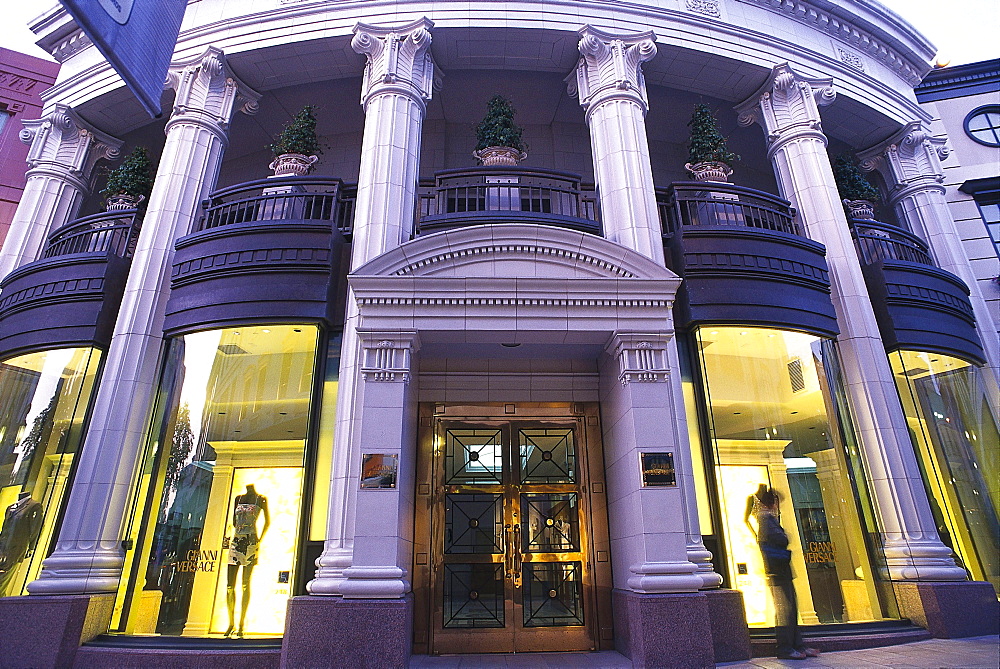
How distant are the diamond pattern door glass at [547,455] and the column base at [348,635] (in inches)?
133

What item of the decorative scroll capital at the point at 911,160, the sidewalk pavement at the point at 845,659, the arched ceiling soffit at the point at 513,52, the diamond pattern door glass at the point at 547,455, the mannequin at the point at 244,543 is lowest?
the sidewalk pavement at the point at 845,659

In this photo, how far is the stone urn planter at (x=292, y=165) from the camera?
1061 cm

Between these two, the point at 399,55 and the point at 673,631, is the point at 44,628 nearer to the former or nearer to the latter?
the point at 673,631

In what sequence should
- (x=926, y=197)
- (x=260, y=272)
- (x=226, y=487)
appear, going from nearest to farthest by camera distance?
(x=226, y=487)
(x=260, y=272)
(x=926, y=197)

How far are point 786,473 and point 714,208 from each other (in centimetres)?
498

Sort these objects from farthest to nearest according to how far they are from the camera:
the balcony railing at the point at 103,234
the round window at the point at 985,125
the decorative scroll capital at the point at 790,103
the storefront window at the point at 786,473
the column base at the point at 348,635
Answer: the round window at the point at 985,125
the decorative scroll capital at the point at 790,103
the balcony railing at the point at 103,234
the storefront window at the point at 786,473
the column base at the point at 348,635

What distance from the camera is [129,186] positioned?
11156mm

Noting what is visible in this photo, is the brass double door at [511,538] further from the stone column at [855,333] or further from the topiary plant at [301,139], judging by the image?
the topiary plant at [301,139]

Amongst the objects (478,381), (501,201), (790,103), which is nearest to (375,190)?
(501,201)

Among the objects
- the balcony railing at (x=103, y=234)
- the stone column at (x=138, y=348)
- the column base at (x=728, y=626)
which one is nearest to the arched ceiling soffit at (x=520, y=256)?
the column base at (x=728, y=626)

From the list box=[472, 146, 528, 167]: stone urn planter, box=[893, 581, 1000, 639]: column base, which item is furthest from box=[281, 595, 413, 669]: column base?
box=[472, 146, 528, 167]: stone urn planter

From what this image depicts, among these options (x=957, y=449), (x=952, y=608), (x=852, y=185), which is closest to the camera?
(x=952, y=608)

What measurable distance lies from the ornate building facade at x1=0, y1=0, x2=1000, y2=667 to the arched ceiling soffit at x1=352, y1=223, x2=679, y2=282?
0.05 metres

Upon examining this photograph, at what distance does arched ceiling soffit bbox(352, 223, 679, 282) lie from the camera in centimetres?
793
